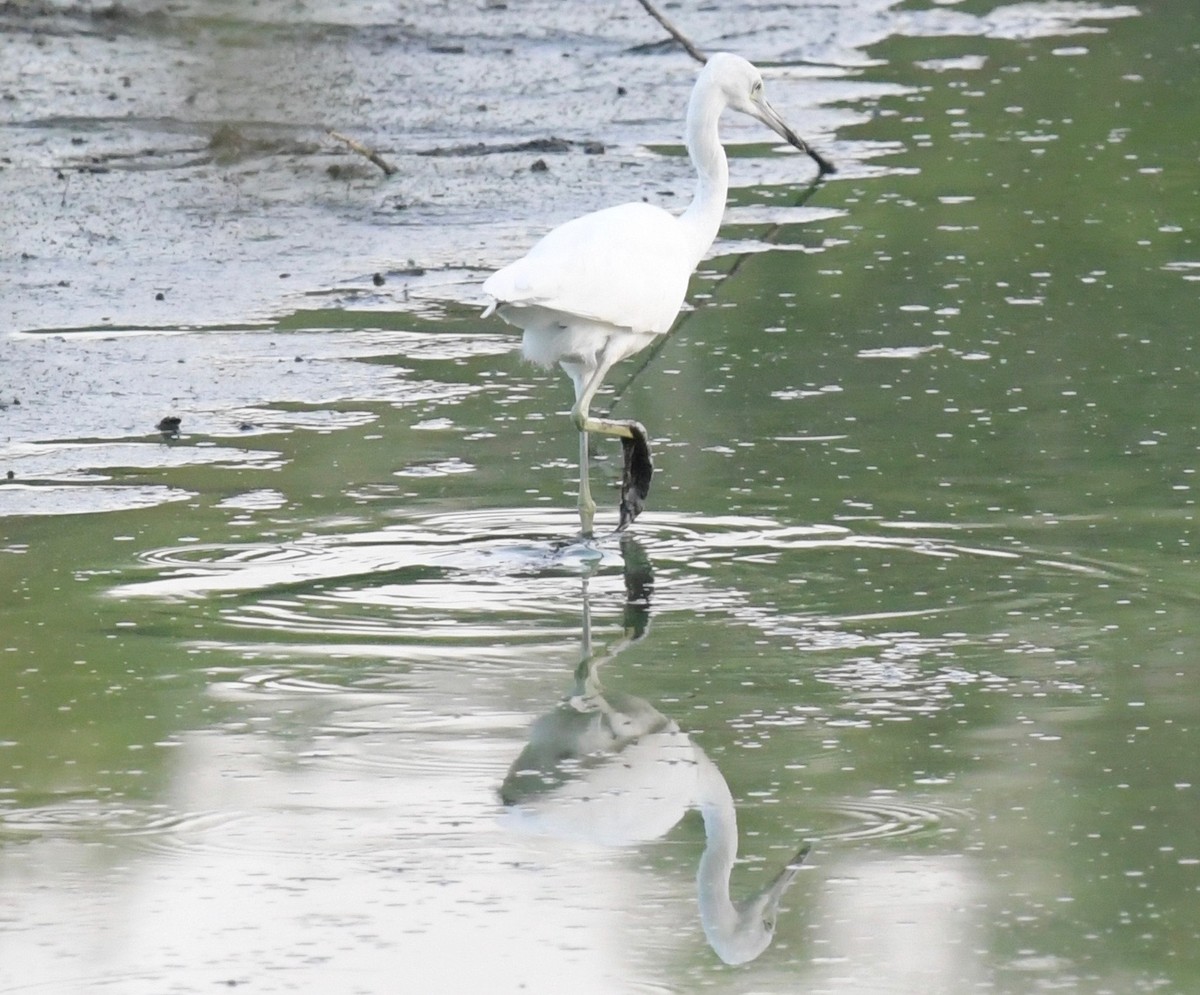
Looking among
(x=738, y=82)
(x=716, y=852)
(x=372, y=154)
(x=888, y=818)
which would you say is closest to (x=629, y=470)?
(x=738, y=82)

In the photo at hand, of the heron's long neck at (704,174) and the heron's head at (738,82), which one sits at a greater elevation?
the heron's head at (738,82)

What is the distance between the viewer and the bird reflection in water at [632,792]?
4.14 meters

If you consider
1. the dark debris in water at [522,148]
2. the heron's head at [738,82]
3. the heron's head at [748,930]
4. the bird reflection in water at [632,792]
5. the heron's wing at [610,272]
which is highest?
the heron's head at [738,82]

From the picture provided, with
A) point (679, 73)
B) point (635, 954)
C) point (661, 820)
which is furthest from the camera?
point (679, 73)

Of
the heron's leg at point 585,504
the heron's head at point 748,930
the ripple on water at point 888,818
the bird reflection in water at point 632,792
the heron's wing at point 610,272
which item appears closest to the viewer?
the heron's head at point 748,930

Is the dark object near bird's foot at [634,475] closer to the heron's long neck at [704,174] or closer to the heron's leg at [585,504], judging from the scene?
the heron's leg at [585,504]

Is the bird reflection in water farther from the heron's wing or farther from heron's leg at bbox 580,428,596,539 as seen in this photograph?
the heron's wing

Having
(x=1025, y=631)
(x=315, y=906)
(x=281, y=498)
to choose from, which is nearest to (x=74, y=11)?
(x=281, y=498)

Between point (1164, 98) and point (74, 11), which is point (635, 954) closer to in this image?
point (1164, 98)

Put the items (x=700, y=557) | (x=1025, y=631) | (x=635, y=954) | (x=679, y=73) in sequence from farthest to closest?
(x=679, y=73), (x=700, y=557), (x=1025, y=631), (x=635, y=954)

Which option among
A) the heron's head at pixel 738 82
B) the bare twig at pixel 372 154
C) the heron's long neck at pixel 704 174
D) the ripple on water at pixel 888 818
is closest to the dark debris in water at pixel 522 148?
the bare twig at pixel 372 154

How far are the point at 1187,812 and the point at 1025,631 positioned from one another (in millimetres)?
1202

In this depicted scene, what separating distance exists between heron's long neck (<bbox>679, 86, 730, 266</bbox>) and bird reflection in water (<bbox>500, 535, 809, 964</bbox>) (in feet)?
7.61

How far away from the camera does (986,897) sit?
14.0 feet
